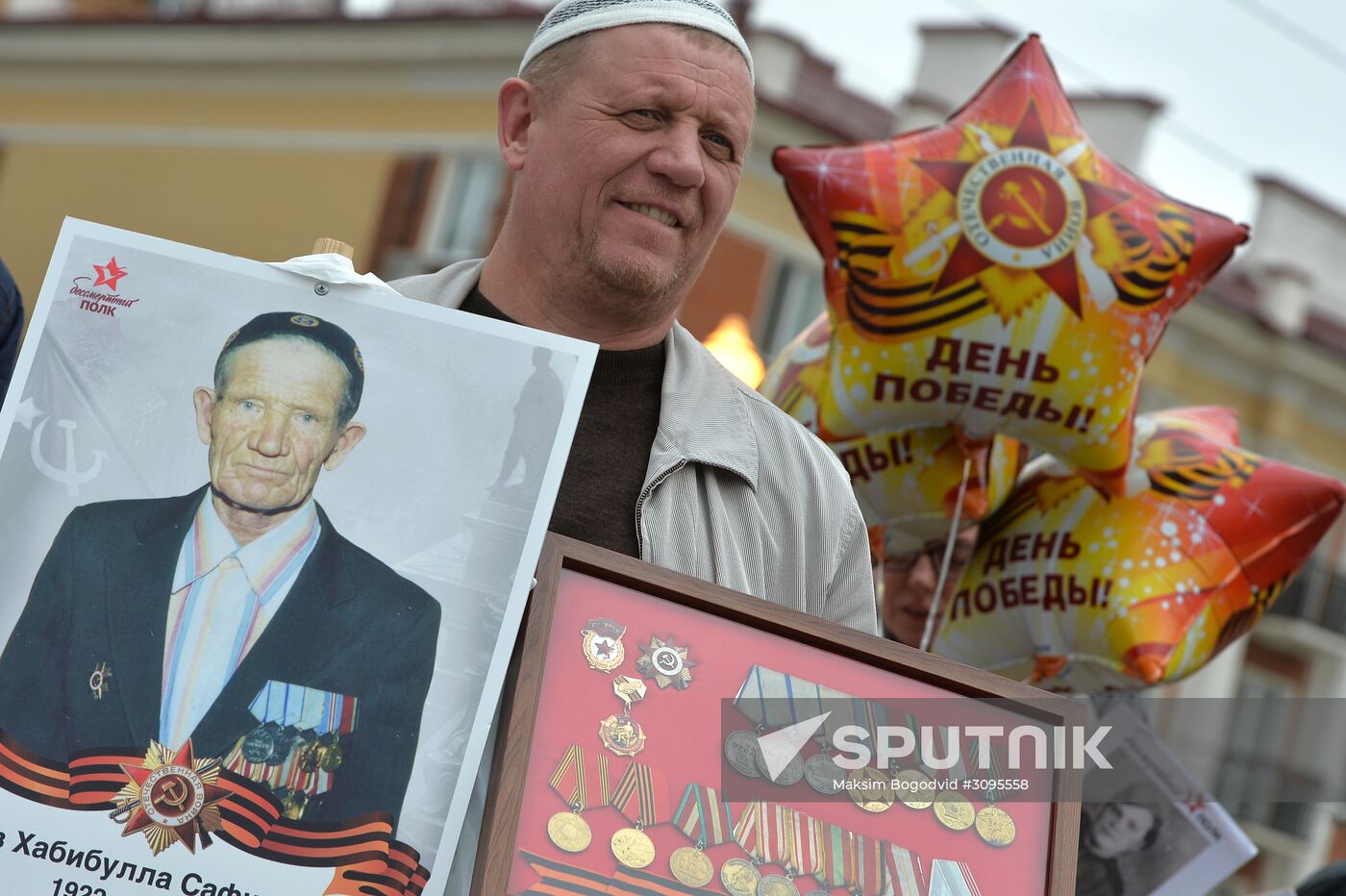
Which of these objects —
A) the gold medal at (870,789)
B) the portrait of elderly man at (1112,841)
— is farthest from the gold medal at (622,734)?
the portrait of elderly man at (1112,841)

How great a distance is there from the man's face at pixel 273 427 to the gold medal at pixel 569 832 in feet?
1.34

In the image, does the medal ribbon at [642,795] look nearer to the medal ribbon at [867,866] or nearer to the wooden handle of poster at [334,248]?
the medal ribbon at [867,866]

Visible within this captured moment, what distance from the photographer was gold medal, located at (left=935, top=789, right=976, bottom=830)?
6.09 ft

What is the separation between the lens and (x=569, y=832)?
1693 mm

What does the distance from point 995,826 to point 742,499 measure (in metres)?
0.62

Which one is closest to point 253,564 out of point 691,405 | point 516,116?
point 691,405

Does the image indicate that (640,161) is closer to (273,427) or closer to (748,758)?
(273,427)

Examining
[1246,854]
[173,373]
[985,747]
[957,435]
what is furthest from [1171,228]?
[173,373]

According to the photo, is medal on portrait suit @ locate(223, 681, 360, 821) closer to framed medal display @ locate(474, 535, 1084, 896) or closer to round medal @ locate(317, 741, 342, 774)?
round medal @ locate(317, 741, 342, 774)

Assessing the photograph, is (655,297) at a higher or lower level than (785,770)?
higher

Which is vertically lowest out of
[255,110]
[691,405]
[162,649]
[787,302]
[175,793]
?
[175,793]

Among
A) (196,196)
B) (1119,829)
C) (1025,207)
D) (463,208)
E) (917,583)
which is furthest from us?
(196,196)

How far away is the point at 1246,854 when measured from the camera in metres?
3.47

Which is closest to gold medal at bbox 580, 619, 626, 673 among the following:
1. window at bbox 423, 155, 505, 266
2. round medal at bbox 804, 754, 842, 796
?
round medal at bbox 804, 754, 842, 796
